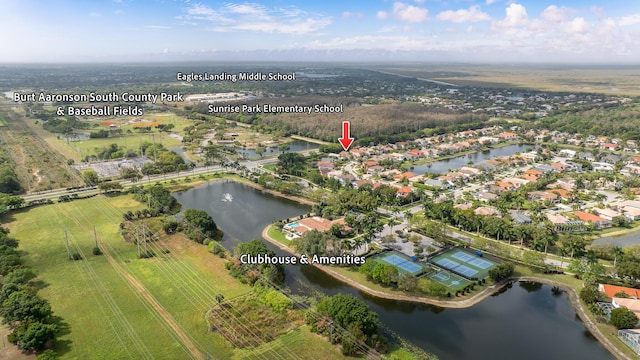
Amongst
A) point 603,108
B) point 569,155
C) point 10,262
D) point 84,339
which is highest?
point 603,108

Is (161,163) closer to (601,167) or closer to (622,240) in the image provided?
(622,240)

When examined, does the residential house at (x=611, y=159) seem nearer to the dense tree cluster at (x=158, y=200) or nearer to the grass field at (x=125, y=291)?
the grass field at (x=125, y=291)

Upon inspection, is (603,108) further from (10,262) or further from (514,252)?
(10,262)

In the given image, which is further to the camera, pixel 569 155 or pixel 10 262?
pixel 569 155

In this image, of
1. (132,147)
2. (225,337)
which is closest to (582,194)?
(225,337)

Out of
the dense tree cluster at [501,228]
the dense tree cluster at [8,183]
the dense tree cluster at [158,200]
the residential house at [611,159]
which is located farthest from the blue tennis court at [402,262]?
the residential house at [611,159]

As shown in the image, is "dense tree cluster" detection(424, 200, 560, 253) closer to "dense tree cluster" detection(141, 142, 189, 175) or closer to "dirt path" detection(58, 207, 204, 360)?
"dirt path" detection(58, 207, 204, 360)

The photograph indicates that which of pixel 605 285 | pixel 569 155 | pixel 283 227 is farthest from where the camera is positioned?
pixel 569 155
